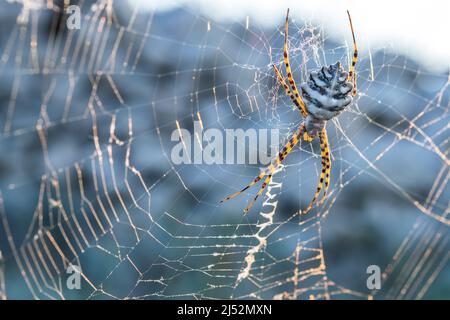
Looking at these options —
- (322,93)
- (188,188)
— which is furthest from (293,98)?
(188,188)

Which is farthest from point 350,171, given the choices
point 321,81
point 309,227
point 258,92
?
point 321,81

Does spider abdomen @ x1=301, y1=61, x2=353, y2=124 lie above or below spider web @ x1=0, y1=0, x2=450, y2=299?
above

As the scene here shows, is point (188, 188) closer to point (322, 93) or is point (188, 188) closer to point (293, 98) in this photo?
point (293, 98)

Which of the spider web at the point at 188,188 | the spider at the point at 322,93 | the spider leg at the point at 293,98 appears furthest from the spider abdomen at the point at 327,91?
the spider web at the point at 188,188

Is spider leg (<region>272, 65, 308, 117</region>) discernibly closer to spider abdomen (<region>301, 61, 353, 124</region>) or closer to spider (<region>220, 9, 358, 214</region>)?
spider (<region>220, 9, 358, 214</region>)

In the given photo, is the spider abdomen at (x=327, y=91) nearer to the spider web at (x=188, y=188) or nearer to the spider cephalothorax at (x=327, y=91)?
the spider cephalothorax at (x=327, y=91)

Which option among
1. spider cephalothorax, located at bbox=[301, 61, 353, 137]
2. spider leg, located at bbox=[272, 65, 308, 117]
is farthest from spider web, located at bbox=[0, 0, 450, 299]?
spider cephalothorax, located at bbox=[301, 61, 353, 137]
